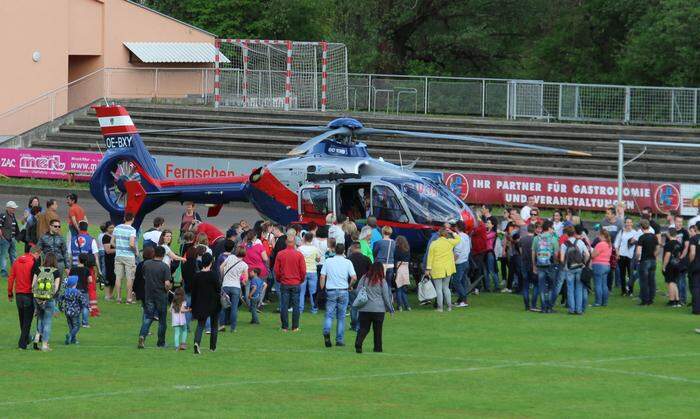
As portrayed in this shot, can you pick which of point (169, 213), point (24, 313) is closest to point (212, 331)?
point (24, 313)

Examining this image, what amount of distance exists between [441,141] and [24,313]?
26.7 metres

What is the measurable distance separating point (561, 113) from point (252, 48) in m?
11.1

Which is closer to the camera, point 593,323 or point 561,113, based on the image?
point 593,323

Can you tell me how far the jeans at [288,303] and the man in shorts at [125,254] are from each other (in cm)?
350

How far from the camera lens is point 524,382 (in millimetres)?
15977

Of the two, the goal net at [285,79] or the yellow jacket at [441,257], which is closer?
the yellow jacket at [441,257]

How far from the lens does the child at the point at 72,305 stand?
60.2 feet

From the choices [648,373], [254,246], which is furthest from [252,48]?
[648,373]

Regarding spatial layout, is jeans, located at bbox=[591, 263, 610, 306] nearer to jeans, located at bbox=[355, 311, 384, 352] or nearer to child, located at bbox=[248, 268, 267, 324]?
child, located at bbox=[248, 268, 267, 324]

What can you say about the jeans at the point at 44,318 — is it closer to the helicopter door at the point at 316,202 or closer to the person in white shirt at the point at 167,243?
the person in white shirt at the point at 167,243

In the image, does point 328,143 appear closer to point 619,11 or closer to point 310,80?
point 310,80

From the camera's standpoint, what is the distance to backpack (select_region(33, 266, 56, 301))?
17.6m

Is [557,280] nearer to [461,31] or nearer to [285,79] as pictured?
[285,79]

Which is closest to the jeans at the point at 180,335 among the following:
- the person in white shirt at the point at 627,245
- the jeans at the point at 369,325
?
the jeans at the point at 369,325
